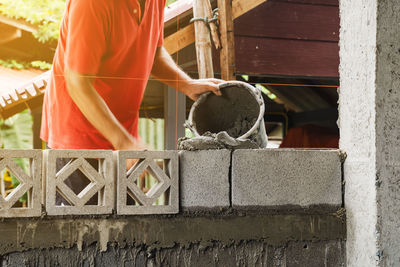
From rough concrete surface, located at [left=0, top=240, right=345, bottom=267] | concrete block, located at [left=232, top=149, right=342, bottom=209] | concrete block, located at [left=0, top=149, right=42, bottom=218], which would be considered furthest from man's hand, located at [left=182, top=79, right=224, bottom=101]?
concrete block, located at [left=0, top=149, right=42, bottom=218]

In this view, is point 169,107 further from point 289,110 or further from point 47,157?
point 289,110

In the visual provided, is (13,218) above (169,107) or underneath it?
underneath

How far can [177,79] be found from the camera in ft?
11.0

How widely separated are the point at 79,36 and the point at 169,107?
0.80m

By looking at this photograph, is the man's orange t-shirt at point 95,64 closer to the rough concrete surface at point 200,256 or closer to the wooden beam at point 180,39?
the wooden beam at point 180,39

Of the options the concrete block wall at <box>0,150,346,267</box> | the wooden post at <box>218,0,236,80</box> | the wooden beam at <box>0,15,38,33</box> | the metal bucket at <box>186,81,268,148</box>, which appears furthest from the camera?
the wooden post at <box>218,0,236,80</box>

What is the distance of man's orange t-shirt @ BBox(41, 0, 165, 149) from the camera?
9.82 feet

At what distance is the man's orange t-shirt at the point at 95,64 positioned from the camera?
2.99 m

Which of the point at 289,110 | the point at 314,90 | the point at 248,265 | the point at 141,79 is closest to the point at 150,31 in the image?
the point at 141,79

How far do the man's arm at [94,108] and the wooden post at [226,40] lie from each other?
0.96m

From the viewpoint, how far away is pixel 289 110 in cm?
511

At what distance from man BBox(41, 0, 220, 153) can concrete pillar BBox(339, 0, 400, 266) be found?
145 centimetres

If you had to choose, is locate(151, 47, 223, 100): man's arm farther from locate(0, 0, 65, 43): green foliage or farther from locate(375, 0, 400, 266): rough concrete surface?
locate(375, 0, 400, 266): rough concrete surface

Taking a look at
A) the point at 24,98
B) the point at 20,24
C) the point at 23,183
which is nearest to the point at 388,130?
the point at 23,183
